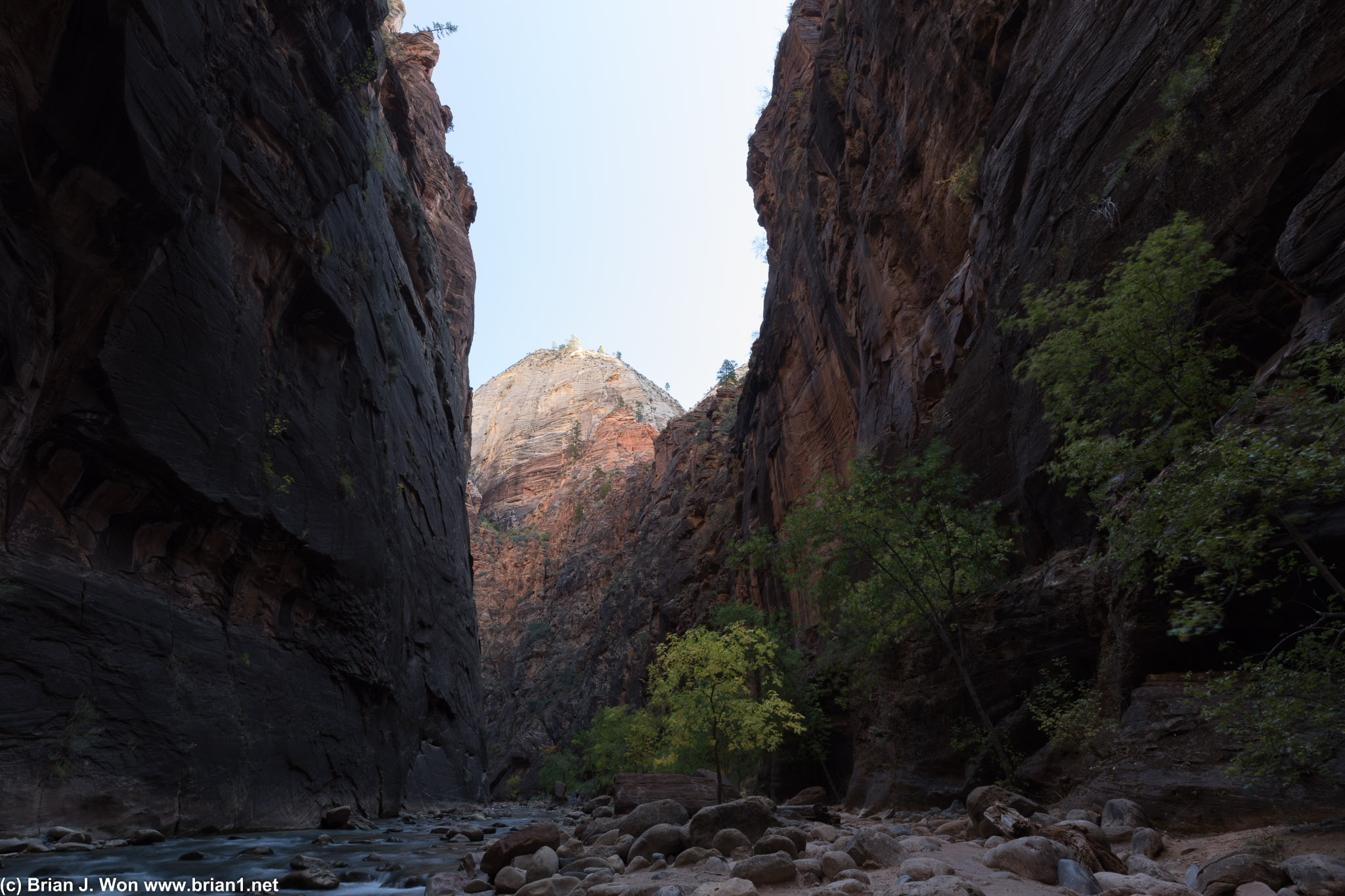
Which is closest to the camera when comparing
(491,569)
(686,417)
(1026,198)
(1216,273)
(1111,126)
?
(1216,273)

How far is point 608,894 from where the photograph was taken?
6789 mm

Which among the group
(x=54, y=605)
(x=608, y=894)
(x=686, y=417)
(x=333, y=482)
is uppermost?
(x=686, y=417)

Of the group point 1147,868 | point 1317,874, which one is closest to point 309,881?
point 1147,868

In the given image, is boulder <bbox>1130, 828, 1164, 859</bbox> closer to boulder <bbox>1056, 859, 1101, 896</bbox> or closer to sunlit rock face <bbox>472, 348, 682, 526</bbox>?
boulder <bbox>1056, 859, 1101, 896</bbox>

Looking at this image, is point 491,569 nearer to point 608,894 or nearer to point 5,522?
point 5,522

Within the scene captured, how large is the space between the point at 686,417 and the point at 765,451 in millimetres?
29182

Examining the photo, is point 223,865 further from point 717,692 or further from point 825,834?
point 717,692

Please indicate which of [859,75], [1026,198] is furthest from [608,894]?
[859,75]

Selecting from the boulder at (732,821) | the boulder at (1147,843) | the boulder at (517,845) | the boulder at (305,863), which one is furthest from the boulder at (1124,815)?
the boulder at (305,863)

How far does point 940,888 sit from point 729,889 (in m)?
A: 1.89

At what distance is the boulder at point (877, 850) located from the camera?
761 centimetres

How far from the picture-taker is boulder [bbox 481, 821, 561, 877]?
9.50 metres

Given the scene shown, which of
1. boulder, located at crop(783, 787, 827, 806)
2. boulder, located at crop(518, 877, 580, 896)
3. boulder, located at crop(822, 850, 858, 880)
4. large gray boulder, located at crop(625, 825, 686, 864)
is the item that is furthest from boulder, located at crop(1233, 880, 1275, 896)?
boulder, located at crop(783, 787, 827, 806)

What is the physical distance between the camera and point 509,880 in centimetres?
817
